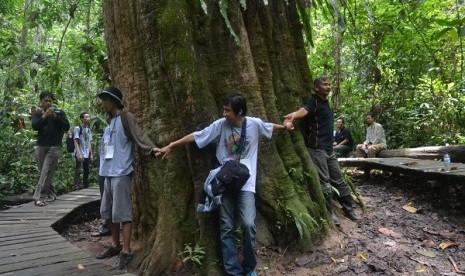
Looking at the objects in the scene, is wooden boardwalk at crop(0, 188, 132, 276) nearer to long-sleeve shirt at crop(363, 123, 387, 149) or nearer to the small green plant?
the small green plant

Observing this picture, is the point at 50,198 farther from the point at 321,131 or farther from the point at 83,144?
the point at 321,131

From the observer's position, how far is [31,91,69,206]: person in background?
23.0ft

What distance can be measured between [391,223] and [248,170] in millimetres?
2512

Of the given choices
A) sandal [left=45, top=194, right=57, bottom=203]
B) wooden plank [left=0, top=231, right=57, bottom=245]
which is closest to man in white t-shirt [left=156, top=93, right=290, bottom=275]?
wooden plank [left=0, top=231, right=57, bottom=245]

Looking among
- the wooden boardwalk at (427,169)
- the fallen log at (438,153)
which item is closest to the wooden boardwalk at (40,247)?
the wooden boardwalk at (427,169)

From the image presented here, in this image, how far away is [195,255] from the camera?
3.85 meters

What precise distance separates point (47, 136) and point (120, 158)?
335 cm

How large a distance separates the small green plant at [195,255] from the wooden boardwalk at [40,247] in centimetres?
62

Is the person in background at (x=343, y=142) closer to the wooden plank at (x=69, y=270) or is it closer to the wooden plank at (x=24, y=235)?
the wooden plank at (x=24, y=235)

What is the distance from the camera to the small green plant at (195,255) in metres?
3.82

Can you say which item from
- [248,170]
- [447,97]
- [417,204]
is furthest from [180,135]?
[447,97]

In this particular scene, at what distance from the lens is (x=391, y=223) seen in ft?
17.4

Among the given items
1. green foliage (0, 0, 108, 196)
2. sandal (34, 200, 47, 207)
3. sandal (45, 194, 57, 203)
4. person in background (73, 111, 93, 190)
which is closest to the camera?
sandal (34, 200, 47, 207)

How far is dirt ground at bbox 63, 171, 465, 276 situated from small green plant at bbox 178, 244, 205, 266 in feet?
0.48
